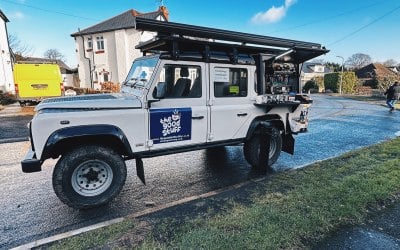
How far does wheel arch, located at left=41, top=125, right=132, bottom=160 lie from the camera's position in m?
3.57

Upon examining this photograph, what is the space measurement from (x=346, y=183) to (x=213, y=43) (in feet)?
10.9

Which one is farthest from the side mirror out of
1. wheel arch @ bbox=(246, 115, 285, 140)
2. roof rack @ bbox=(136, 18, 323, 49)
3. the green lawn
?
wheel arch @ bbox=(246, 115, 285, 140)

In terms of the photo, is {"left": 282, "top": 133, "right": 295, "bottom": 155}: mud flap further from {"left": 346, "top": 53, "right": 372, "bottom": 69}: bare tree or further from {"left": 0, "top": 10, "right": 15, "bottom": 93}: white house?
{"left": 346, "top": 53, "right": 372, "bottom": 69}: bare tree

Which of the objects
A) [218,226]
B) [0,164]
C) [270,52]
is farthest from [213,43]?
[0,164]

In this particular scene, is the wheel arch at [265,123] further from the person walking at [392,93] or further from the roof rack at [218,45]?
the person walking at [392,93]

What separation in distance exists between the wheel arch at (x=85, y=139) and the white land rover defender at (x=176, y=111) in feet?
0.04

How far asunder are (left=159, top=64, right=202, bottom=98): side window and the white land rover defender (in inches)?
0.7

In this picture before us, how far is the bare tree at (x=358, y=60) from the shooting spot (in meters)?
76.0

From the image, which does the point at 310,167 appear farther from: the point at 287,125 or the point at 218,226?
the point at 218,226

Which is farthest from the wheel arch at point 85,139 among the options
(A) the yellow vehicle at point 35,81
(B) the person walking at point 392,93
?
(B) the person walking at point 392,93

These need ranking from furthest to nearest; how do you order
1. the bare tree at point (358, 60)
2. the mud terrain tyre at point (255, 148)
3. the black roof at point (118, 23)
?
the bare tree at point (358, 60), the black roof at point (118, 23), the mud terrain tyre at point (255, 148)

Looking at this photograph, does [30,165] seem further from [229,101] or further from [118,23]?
[118,23]

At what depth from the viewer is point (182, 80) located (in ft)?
14.8

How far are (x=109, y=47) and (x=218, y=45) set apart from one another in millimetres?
25219
